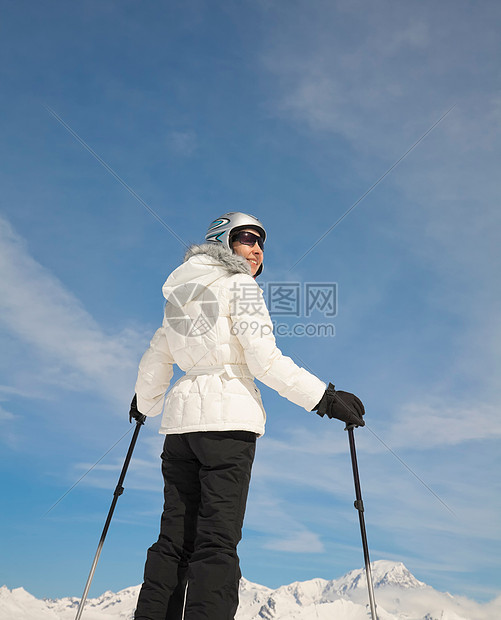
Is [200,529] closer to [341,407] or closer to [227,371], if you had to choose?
[227,371]

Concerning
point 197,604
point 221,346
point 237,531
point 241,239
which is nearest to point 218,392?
point 221,346

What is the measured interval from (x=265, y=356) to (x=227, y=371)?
31 cm

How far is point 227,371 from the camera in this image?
333 centimetres

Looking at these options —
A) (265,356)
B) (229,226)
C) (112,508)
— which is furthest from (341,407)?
(112,508)

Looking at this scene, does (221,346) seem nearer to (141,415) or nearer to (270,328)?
(270,328)

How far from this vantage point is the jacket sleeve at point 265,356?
3238 mm

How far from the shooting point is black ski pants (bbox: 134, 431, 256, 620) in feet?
9.08

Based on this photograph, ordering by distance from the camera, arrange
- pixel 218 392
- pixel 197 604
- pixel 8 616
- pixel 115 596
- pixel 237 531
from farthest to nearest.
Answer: pixel 115 596 < pixel 8 616 < pixel 218 392 < pixel 237 531 < pixel 197 604

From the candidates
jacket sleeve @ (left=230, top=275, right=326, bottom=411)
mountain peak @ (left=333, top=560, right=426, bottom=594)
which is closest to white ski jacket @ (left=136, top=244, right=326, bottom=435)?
jacket sleeve @ (left=230, top=275, right=326, bottom=411)

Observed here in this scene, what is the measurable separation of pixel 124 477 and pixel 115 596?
94.0 m

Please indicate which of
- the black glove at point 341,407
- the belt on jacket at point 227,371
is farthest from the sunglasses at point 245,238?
the black glove at point 341,407

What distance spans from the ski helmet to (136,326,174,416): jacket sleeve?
38.9 inches

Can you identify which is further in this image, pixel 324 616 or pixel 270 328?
pixel 324 616

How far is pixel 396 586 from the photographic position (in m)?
94.4
